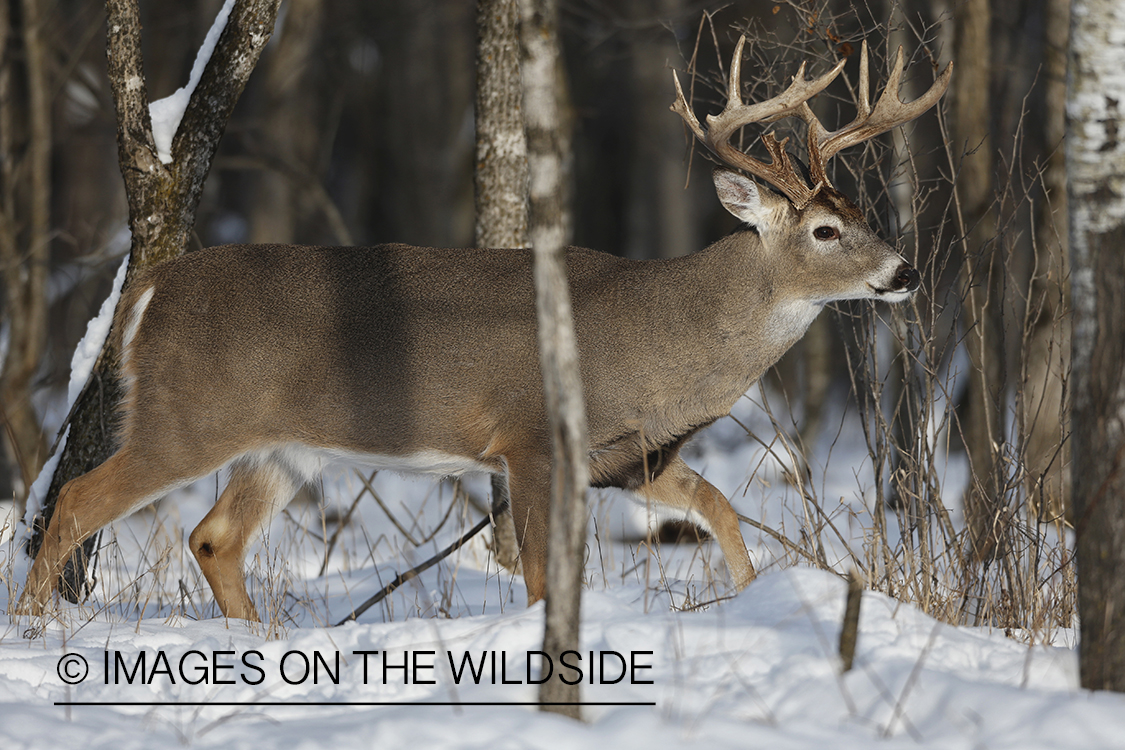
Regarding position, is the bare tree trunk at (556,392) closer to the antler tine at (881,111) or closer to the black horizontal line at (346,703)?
the black horizontal line at (346,703)

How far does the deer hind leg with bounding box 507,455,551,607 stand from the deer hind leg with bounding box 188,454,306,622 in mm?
1231

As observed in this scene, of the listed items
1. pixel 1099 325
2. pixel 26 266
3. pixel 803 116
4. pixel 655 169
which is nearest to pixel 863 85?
pixel 803 116

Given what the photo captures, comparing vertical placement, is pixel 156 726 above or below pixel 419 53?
below

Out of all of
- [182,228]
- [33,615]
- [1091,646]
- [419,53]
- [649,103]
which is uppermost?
[419,53]

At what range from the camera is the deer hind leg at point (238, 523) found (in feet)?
17.8

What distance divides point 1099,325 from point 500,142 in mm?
3807

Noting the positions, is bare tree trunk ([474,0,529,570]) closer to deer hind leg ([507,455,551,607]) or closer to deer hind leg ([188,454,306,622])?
deer hind leg ([188,454,306,622])

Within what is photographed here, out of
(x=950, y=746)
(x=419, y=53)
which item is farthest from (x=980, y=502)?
(x=419, y=53)

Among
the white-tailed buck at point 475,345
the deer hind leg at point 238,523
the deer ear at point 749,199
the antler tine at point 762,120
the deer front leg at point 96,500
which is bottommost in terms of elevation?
the deer hind leg at point 238,523

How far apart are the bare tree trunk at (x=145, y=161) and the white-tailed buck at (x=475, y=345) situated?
0.42 metres

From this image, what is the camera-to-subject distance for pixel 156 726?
3.19 m

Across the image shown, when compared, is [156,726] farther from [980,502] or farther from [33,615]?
[980,502]

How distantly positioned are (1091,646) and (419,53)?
68.7 ft

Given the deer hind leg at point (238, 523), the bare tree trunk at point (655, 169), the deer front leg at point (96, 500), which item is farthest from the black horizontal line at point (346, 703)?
the bare tree trunk at point (655, 169)
